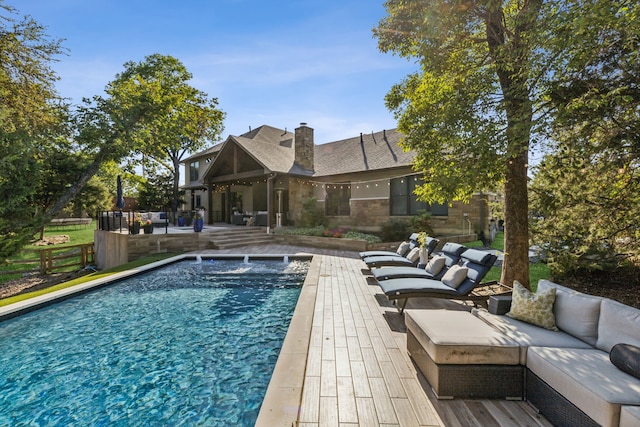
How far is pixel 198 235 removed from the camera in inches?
500

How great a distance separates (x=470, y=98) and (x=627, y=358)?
4.34m

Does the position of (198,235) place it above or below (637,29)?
below

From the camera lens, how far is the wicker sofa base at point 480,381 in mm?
2586

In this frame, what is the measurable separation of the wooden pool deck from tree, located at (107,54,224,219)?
590 inches

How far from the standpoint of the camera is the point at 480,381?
8.54 ft

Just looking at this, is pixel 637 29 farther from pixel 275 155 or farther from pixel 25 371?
pixel 275 155

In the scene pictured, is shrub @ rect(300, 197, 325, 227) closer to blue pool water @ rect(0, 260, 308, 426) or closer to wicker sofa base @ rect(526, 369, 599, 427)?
blue pool water @ rect(0, 260, 308, 426)

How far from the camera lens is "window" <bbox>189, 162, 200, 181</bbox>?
25.2 metres

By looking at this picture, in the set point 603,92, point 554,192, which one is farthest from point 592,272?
point 603,92

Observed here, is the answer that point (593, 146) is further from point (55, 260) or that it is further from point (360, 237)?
point (55, 260)

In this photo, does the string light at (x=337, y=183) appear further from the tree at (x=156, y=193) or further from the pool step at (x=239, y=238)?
the tree at (x=156, y=193)

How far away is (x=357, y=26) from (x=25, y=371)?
28.9ft

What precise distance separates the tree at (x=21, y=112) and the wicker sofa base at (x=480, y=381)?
10.2 m

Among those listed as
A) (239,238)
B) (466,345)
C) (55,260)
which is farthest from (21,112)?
(466,345)
